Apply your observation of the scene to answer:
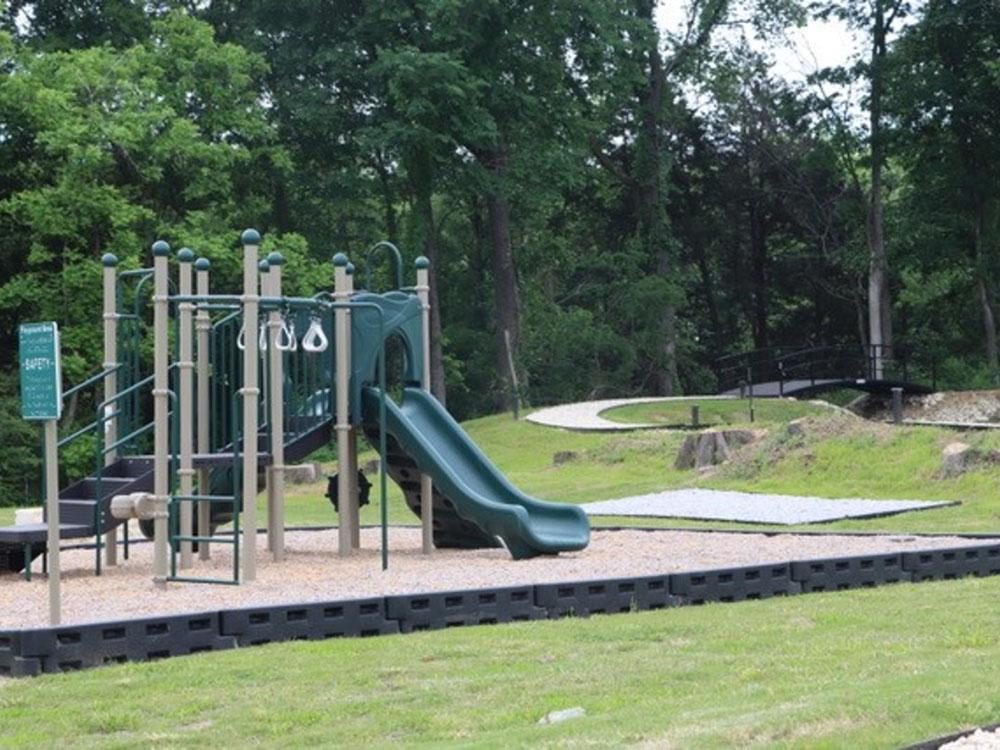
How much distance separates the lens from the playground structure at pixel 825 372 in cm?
3925

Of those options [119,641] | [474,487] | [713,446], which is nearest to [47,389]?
[119,641]

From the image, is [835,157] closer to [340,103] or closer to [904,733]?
[340,103]

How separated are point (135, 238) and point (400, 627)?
26.6 meters

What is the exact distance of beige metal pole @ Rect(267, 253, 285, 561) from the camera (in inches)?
591

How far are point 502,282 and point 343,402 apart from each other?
27.3 meters

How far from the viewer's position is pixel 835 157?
46.6 metres

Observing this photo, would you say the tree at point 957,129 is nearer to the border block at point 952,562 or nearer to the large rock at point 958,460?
the large rock at point 958,460

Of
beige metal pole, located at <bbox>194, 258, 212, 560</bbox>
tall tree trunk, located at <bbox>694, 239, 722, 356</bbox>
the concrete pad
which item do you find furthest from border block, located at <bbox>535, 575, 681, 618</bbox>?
tall tree trunk, located at <bbox>694, 239, 722, 356</bbox>

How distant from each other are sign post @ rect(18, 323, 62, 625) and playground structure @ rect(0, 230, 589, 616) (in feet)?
11.2

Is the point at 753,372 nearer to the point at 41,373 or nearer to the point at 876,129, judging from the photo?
the point at 876,129

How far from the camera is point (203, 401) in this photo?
1589 centimetres

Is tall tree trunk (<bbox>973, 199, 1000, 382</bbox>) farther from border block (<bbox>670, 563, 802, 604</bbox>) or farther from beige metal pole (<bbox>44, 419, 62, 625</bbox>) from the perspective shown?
beige metal pole (<bbox>44, 419, 62, 625</bbox>)

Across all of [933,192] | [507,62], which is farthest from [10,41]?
[933,192]

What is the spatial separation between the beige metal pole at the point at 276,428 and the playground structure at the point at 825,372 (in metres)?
22.9
